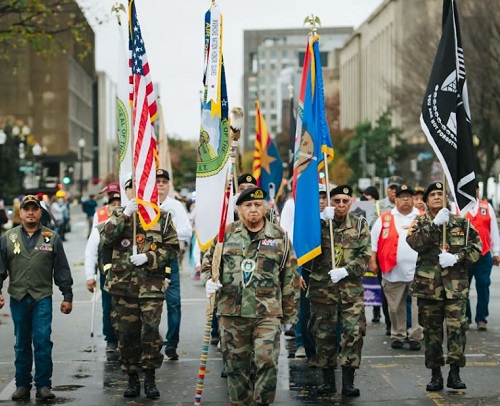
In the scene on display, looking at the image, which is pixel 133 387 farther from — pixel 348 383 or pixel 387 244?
pixel 387 244

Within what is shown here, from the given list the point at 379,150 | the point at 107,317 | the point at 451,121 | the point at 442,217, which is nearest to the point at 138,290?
the point at 107,317

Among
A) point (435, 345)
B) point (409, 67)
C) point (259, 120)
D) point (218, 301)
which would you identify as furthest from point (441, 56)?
point (409, 67)

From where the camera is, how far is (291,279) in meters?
8.77

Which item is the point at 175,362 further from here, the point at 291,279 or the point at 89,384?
the point at 291,279

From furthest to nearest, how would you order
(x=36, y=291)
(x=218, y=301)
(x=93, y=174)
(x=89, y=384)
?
(x=93, y=174) < (x=89, y=384) < (x=36, y=291) < (x=218, y=301)

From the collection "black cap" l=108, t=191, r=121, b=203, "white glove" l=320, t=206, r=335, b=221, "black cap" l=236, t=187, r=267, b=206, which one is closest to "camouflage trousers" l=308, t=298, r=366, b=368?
"white glove" l=320, t=206, r=335, b=221

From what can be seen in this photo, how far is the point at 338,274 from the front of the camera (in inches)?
400

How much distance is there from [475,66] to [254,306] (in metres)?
42.9

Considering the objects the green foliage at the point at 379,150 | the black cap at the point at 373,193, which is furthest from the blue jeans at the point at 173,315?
the green foliage at the point at 379,150

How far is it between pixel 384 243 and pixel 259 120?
6.50 metres

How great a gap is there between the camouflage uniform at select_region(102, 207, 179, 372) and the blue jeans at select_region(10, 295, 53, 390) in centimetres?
63

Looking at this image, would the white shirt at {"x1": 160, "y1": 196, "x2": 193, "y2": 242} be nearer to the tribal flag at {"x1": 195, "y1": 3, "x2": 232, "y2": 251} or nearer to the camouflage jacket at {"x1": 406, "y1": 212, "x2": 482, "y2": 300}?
the tribal flag at {"x1": 195, "y1": 3, "x2": 232, "y2": 251}

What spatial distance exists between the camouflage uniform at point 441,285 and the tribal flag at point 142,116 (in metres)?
2.61

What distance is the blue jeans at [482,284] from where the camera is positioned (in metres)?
14.7
